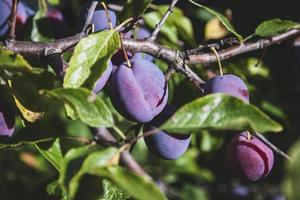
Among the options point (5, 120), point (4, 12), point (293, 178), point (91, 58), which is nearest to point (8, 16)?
point (4, 12)

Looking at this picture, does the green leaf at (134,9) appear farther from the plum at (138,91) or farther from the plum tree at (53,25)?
the plum tree at (53,25)

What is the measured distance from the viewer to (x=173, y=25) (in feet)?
4.70

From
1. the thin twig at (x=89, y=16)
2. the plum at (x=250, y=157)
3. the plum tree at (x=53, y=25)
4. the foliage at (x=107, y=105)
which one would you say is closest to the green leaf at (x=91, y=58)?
the foliage at (x=107, y=105)

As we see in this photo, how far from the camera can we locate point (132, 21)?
1014 millimetres

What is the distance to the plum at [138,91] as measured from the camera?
0.90 metres

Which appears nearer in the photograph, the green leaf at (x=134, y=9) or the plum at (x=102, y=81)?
the plum at (x=102, y=81)

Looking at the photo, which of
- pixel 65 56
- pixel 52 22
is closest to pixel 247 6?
pixel 52 22

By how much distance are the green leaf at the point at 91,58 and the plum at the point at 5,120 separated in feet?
0.66

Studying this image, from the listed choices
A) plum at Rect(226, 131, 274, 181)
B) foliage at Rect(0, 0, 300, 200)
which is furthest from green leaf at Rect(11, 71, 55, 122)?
plum at Rect(226, 131, 274, 181)

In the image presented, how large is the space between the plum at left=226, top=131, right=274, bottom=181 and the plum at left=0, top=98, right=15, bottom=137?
0.42 meters

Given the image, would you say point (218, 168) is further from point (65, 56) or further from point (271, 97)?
point (65, 56)

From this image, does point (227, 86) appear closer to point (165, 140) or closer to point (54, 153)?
point (165, 140)

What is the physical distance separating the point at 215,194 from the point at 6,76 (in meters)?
1.52

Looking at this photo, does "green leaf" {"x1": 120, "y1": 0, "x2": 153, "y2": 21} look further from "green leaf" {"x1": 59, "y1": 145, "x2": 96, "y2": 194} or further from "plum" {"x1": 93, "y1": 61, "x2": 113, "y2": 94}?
"green leaf" {"x1": 59, "y1": 145, "x2": 96, "y2": 194}
